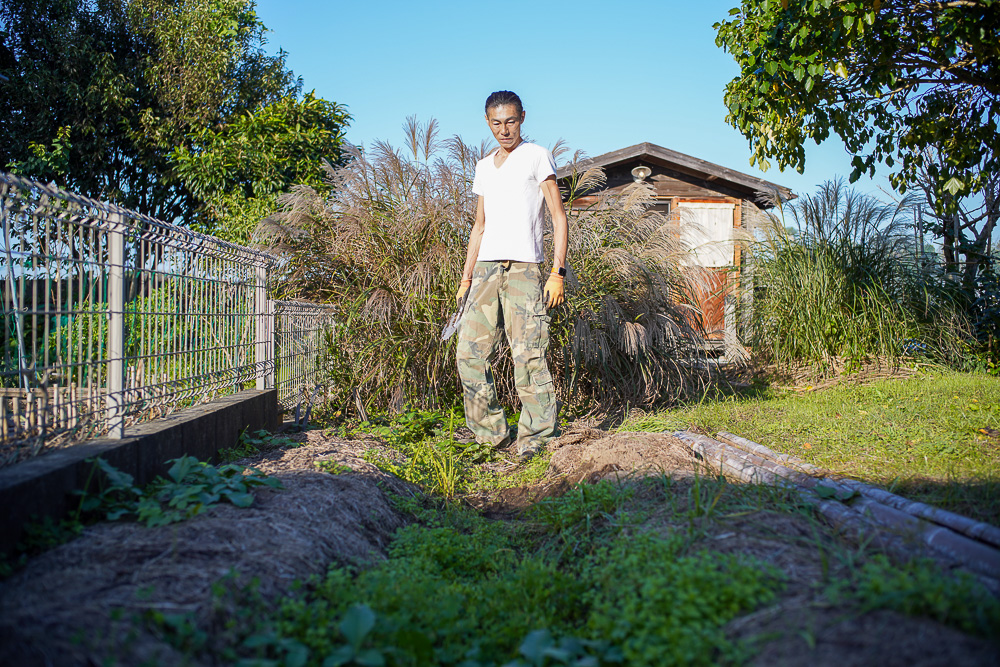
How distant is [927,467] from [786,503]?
4.23ft

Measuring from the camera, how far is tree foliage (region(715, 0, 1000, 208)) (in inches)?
175

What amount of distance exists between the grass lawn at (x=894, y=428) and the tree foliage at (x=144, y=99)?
8373 mm

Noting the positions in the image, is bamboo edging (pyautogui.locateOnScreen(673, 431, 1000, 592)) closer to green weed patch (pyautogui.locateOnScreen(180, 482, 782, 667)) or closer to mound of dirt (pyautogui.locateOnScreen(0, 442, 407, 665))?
green weed patch (pyautogui.locateOnScreen(180, 482, 782, 667))

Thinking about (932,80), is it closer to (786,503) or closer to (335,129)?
(786,503)

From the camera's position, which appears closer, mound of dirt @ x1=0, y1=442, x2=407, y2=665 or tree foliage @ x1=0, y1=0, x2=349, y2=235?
mound of dirt @ x1=0, y1=442, x2=407, y2=665

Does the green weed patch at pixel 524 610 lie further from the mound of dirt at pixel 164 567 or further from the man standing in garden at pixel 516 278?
the man standing in garden at pixel 516 278

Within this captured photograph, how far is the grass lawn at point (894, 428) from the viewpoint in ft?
9.41

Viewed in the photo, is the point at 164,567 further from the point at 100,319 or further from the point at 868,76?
the point at 868,76

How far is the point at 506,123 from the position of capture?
12.6ft

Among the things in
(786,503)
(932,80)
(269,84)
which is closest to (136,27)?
(269,84)

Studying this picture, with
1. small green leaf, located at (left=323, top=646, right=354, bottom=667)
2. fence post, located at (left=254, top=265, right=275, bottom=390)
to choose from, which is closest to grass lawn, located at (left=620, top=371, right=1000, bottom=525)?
small green leaf, located at (left=323, top=646, right=354, bottom=667)

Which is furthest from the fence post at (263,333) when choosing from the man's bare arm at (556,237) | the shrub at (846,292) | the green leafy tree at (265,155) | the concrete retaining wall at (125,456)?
the green leafy tree at (265,155)

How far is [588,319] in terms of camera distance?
190 inches

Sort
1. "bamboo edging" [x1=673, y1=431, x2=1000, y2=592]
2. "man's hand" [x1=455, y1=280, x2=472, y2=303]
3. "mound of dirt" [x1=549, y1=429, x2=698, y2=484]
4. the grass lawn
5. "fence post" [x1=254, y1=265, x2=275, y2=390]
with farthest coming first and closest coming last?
"fence post" [x1=254, y1=265, x2=275, y2=390]
"man's hand" [x1=455, y1=280, x2=472, y2=303]
"mound of dirt" [x1=549, y1=429, x2=698, y2=484]
the grass lawn
"bamboo edging" [x1=673, y1=431, x2=1000, y2=592]
